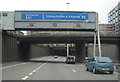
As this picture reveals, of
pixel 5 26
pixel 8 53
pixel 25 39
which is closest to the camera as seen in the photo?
pixel 5 26

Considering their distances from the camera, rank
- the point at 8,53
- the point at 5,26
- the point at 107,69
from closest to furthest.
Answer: the point at 107,69
the point at 5,26
the point at 8,53

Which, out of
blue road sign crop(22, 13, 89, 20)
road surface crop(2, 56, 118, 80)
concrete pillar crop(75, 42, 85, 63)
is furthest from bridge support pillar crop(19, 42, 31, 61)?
road surface crop(2, 56, 118, 80)

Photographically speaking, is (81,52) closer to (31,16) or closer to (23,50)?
(23,50)

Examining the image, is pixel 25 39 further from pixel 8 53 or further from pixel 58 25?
pixel 58 25

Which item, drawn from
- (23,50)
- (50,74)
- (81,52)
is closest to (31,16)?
(50,74)

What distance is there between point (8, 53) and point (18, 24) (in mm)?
7118

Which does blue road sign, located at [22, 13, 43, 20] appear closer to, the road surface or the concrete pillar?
the road surface

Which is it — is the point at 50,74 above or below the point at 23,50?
below

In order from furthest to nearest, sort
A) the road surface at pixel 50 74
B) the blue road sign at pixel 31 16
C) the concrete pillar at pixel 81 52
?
1. the concrete pillar at pixel 81 52
2. the blue road sign at pixel 31 16
3. the road surface at pixel 50 74

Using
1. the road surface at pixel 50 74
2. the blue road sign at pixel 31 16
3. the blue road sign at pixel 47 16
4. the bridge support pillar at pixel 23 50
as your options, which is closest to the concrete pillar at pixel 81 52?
the bridge support pillar at pixel 23 50

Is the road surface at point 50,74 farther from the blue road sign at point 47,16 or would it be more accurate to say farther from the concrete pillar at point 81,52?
the concrete pillar at point 81,52

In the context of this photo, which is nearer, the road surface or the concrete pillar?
the road surface

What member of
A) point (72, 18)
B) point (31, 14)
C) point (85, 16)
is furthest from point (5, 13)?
point (85, 16)

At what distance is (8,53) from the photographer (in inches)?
1425
